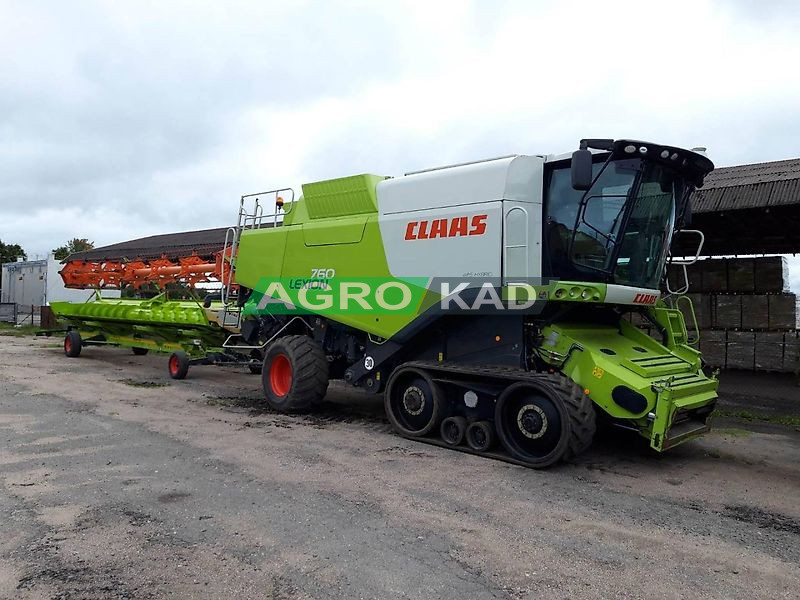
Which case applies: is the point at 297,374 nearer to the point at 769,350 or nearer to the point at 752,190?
the point at 752,190

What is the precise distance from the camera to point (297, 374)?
785cm

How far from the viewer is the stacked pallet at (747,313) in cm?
916

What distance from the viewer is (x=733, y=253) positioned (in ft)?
36.1

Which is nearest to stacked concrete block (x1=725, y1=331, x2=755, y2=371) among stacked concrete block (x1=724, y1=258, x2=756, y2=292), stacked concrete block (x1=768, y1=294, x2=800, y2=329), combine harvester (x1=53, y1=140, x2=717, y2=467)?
stacked concrete block (x1=768, y1=294, x2=800, y2=329)

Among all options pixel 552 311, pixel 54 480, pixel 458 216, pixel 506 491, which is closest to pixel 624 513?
pixel 506 491

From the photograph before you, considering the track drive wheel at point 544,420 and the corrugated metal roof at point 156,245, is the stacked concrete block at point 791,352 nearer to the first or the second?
the track drive wheel at point 544,420

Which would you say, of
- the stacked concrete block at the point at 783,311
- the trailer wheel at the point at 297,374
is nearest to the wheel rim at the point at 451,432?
the trailer wheel at the point at 297,374

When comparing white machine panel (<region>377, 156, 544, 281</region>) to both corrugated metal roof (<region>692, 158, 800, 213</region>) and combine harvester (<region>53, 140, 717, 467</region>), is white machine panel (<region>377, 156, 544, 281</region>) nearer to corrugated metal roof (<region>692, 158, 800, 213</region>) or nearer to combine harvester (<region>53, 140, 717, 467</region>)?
combine harvester (<region>53, 140, 717, 467</region>)

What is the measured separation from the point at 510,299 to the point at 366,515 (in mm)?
2549

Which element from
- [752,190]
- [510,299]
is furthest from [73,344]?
[752,190]

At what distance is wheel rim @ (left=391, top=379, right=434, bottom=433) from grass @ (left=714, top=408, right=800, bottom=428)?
493cm

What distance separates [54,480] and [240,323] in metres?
4.83

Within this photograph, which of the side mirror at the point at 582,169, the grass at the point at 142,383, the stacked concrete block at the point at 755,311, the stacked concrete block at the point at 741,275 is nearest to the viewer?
the side mirror at the point at 582,169

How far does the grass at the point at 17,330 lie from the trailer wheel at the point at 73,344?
26.5 feet
